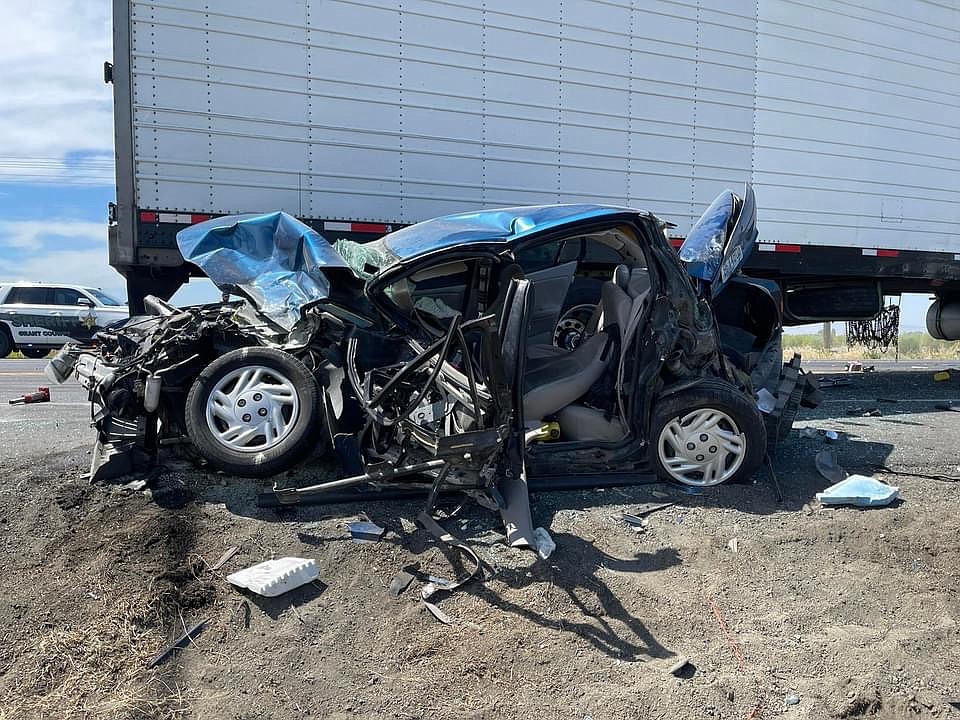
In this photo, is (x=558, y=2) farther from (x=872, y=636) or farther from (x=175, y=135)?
(x=872, y=636)

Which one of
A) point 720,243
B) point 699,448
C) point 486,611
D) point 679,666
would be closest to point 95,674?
point 486,611

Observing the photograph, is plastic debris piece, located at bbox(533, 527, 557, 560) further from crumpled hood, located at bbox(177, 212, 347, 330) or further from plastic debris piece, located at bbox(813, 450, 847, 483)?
plastic debris piece, located at bbox(813, 450, 847, 483)

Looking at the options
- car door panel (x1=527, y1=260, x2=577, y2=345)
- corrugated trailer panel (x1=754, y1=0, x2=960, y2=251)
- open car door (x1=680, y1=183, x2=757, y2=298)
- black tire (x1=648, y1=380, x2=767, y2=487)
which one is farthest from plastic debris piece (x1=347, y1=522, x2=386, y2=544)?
corrugated trailer panel (x1=754, y1=0, x2=960, y2=251)

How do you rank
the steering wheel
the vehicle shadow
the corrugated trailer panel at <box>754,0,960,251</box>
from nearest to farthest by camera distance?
the vehicle shadow
the steering wheel
the corrugated trailer panel at <box>754,0,960,251</box>

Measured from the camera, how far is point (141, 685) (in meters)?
2.49

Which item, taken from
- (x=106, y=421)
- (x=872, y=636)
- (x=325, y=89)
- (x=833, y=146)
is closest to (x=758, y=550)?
(x=872, y=636)

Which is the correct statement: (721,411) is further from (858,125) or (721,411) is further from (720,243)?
(858,125)

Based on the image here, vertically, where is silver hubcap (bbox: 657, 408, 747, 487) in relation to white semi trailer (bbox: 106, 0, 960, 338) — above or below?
below

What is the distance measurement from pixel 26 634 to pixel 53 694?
1.30 ft

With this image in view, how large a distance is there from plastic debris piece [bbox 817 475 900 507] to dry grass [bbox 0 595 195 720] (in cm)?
342

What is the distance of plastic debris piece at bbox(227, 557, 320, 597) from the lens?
9.73 feet

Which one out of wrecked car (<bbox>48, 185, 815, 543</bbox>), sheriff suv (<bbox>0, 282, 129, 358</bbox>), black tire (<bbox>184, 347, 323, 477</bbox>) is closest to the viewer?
wrecked car (<bbox>48, 185, 815, 543</bbox>)

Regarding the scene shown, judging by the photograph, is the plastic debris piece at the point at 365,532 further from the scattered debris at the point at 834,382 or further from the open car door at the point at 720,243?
the scattered debris at the point at 834,382

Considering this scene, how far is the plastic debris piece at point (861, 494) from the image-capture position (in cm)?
404
